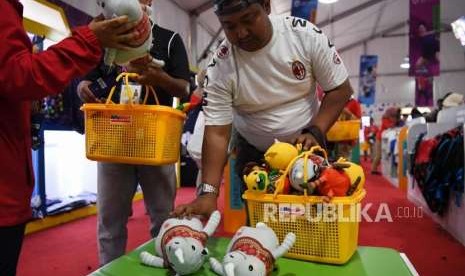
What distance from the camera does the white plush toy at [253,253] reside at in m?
1.03

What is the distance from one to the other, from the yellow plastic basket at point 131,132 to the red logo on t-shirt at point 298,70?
47cm

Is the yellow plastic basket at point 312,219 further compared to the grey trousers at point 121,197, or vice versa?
the grey trousers at point 121,197

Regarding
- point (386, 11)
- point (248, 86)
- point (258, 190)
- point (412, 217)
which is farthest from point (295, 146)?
point (386, 11)

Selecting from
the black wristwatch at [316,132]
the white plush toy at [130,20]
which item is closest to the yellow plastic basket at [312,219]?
the black wristwatch at [316,132]

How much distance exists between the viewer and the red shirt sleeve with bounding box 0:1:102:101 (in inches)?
37.1

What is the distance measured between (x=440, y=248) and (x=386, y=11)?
41.5ft

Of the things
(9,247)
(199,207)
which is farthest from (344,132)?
(9,247)

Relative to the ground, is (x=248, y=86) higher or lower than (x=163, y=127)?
higher

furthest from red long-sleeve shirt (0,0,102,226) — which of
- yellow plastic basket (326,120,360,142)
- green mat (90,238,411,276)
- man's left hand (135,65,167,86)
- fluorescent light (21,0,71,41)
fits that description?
fluorescent light (21,0,71,41)

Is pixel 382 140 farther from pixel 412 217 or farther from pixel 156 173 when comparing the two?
pixel 156 173

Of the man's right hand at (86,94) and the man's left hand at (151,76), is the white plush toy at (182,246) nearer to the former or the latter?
the man's left hand at (151,76)

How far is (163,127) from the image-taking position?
1.48 meters

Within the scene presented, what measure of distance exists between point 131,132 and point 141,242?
2.17 metres

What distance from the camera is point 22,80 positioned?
3.09 feet
